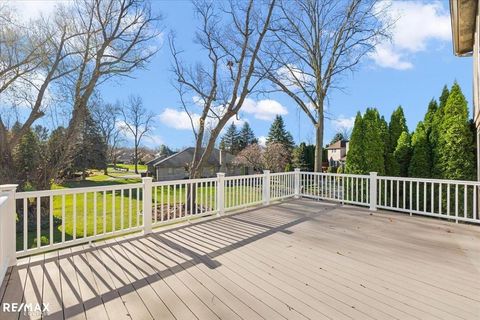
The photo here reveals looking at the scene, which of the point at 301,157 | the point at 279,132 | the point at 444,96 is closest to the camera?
the point at 444,96

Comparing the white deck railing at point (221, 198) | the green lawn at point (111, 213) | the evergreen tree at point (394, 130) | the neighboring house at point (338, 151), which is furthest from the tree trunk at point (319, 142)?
the neighboring house at point (338, 151)

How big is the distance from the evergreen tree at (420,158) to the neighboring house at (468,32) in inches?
51.8

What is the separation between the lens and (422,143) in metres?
7.20

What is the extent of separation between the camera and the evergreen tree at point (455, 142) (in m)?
6.34

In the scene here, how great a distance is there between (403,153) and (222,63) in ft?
22.3

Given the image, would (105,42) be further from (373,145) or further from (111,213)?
(373,145)

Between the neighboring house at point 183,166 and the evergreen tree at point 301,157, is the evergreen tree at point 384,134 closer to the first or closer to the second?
the evergreen tree at point 301,157

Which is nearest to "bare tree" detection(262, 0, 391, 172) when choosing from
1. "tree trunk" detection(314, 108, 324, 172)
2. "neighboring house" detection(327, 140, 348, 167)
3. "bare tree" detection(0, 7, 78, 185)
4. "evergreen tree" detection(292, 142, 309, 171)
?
"tree trunk" detection(314, 108, 324, 172)

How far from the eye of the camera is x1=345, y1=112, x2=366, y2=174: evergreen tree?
800cm

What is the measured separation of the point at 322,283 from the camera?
8.87 feet

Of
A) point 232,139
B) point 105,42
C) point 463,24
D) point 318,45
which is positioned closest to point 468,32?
point 463,24

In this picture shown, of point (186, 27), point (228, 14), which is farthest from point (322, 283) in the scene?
point (186, 27)

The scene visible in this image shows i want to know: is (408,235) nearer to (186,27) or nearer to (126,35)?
(186,27)

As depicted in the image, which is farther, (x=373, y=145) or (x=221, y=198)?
(x=373, y=145)
